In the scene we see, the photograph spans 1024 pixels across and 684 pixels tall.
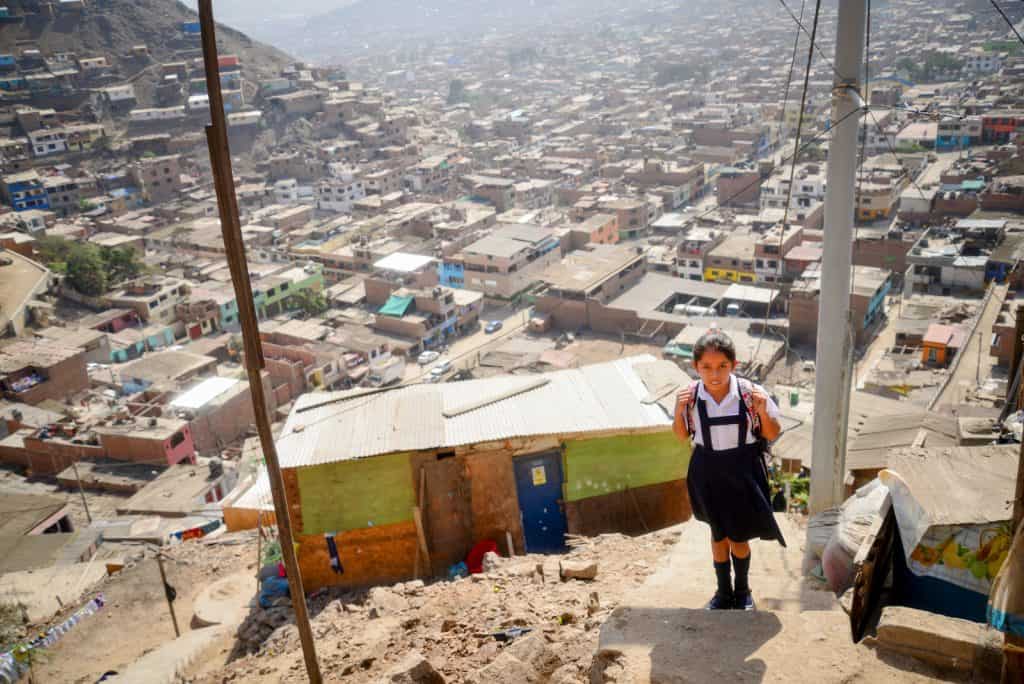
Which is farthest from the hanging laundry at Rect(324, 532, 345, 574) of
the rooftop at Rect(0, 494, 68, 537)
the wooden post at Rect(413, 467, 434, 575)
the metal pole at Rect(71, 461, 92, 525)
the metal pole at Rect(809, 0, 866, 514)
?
the metal pole at Rect(71, 461, 92, 525)

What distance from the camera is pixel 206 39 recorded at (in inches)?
79.3

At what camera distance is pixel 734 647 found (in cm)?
218

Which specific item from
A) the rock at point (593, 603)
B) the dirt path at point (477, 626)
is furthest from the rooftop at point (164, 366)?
the rock at point (593, 603)

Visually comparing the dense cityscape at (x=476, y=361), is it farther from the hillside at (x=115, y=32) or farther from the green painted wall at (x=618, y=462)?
A: the hillside at (x=115, y=32)

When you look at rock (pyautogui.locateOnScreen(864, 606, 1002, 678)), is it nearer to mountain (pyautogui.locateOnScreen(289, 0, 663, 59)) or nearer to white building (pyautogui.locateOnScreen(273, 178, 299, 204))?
white building (pyautogui.locateOnScreen(273, 178, 299, 204))

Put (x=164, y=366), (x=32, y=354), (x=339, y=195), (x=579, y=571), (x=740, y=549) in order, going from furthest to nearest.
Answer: (x=339, y=195)
(x=164, y=366)
(x=32, y=354)
(x=579, y=571)
(x=740, y=549)

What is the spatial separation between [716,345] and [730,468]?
1.43ft

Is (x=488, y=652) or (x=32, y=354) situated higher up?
(x=488, y=652)

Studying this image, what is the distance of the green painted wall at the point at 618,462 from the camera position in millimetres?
5098

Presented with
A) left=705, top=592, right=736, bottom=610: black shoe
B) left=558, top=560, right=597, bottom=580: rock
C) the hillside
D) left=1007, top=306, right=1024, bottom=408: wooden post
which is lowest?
left=558, top=560, right=597, bottom=580: rock

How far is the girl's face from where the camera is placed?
2.35m

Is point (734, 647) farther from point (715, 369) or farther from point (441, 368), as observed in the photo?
point (441, 368)

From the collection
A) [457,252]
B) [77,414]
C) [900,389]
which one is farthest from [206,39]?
[457,252]

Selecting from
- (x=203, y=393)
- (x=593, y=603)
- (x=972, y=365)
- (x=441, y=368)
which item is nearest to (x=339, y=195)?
(x=441, y=368)
